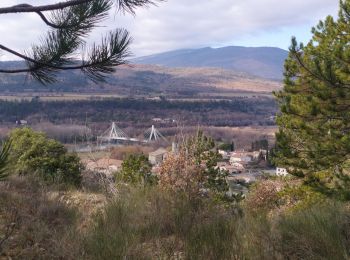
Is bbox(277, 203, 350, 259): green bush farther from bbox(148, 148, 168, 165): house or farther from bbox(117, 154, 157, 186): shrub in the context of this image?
bbox(117, 154, 157, 186): shrub

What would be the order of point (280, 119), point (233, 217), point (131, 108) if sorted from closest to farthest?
point (233, 217) → point (280, 119) → point (131, 108)

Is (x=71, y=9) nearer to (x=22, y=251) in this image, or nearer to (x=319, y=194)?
(x=22, y=251)

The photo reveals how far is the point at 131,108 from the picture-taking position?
49.8m

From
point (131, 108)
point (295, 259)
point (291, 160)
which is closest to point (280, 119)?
point (291, 160)

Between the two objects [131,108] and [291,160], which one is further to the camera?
[131,108]

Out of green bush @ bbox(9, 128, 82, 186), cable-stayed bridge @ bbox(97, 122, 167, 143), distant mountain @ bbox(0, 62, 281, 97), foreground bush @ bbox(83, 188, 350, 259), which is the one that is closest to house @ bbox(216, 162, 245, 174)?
cable-stayed bridge @ bbox(97, 122, 167, 143)

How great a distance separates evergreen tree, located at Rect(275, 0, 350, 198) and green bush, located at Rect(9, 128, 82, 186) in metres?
4.41

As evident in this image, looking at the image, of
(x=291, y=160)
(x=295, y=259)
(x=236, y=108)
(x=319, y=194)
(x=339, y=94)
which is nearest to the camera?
(x=295, y=259)

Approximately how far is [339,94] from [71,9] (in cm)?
457

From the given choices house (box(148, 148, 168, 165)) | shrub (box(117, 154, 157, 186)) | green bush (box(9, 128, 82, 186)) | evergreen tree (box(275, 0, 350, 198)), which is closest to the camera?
evergreen tree (box(275, 0, 350, 198))

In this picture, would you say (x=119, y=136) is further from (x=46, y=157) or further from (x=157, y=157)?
(x=157, y=157)

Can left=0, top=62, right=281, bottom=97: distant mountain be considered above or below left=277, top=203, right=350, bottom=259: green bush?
below

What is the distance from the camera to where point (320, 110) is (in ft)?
24.5

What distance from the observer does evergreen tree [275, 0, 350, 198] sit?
6781 mm
